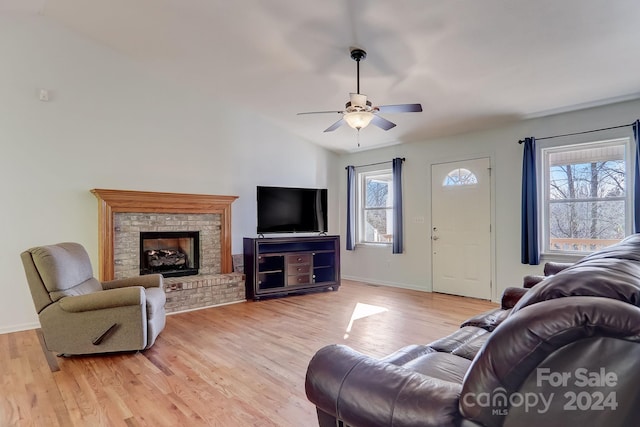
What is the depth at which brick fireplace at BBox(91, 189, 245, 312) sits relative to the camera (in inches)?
171

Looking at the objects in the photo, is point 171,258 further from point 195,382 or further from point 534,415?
point 534,415

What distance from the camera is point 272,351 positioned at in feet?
10.5

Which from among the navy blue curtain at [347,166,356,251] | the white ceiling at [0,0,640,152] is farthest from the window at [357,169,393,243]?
the white ceiling at [0,0,640,152]

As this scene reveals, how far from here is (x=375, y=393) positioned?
1195mm

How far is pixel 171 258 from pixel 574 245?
17.5 ft

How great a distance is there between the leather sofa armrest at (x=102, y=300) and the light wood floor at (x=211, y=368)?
1.50ft

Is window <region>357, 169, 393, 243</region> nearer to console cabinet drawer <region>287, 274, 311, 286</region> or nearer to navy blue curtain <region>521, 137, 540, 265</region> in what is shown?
console cabinet drawer <region>287, 274, 311, 286</region>

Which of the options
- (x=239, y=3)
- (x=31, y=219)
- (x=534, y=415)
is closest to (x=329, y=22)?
(x=239, y=3)

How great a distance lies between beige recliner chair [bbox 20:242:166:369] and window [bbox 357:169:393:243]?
Answer: 175 inches

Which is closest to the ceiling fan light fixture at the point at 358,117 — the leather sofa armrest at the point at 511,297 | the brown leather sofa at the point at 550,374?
the leather sofa armrest at the point at 511,297

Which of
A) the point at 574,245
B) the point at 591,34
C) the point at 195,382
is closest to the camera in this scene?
the point at 195,382

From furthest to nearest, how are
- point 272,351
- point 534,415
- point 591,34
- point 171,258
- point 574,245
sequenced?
point 171,258 → point 574,245 → point 272,351 → point 591,34 → point 534,415

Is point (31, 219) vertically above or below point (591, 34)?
below

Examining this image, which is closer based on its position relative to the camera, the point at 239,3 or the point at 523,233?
the point at 239,3
